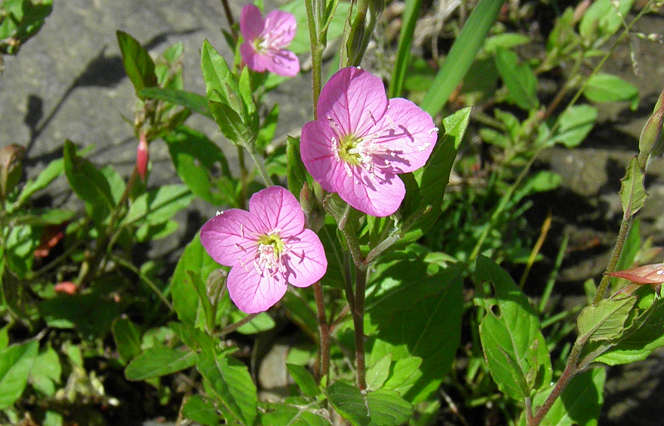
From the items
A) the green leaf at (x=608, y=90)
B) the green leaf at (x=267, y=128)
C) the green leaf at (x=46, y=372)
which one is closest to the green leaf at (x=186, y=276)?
the green leaf at (x=267, y=128)

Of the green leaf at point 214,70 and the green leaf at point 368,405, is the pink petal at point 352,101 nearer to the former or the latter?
the green leaf at point 214,70

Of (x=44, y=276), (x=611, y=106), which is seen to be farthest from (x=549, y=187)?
(x=44, y=276)

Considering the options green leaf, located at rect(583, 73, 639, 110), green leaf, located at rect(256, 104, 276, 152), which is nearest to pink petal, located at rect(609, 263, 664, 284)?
green leaf, located at rect(256, 104, 276, 152)

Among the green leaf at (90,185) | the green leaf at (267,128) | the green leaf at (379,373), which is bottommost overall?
the green leaf at (379,373)

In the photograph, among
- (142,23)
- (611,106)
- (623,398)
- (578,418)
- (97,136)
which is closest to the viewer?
(578,418)

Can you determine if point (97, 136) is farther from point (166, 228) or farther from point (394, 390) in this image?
point (394, 390)

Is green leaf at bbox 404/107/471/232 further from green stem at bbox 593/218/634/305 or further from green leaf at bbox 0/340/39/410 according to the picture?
green leaf at bbox 0/340/39/410

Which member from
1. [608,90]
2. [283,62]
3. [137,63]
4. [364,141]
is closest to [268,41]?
[283,62]
